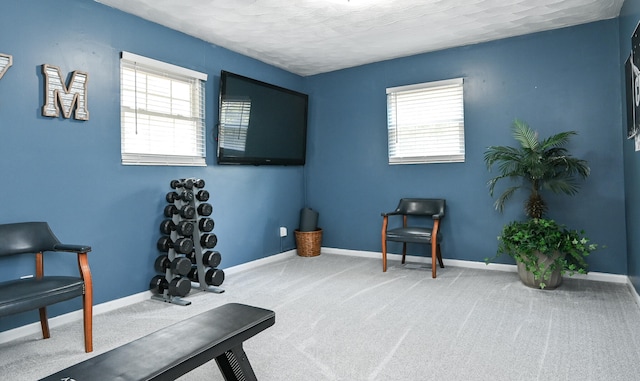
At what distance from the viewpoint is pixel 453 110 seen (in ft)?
15.2

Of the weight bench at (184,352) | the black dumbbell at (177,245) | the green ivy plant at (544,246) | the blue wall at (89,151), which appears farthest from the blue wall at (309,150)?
the weight bench at (184,352)

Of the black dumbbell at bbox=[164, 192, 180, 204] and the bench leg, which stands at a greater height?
the black dumbbell at bbox=[164, 192, 180, 204]

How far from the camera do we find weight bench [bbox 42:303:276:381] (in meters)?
1.37

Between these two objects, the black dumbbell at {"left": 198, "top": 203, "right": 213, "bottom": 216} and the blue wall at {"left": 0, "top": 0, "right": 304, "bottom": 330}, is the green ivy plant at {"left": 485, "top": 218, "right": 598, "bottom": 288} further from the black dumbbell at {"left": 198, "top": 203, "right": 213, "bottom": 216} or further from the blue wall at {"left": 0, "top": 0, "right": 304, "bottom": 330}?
the blue wall at {"left": 0, "top": 0, "right": 304, "bottom": 330}

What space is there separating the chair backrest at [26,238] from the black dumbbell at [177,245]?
3.28ft

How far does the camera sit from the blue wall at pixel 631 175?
305 cm

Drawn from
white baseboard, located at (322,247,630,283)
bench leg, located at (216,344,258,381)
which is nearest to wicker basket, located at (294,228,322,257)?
white baseboard, located at (322,247,630,283)

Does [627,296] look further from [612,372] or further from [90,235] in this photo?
[90,235]

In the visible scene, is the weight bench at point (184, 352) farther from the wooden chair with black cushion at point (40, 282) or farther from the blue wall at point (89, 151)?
the blue wall at point (89, 151)

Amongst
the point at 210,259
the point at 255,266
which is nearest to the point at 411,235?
the point at 255,266

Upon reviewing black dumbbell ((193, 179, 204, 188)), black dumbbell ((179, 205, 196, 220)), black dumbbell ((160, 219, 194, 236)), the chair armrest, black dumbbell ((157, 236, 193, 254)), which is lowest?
black dumbbell ((157, 236, 193, 254))

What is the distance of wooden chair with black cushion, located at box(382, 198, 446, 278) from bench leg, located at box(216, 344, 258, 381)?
266 cm

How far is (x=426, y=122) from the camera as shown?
4.80 m

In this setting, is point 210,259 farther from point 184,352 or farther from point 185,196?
point 184,352
